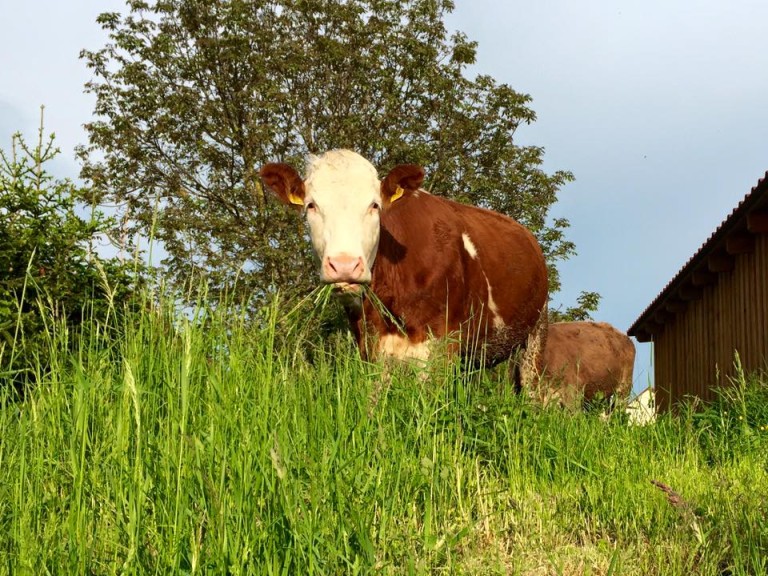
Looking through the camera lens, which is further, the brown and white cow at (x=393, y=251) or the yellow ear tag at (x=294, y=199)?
the yellow ear tag at (x=294, y=199)

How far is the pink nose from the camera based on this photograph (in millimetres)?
6152

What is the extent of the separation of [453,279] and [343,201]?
127 centimetres

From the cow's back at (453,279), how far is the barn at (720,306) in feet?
9.67

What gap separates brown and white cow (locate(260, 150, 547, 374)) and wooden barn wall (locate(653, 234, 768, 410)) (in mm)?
4596

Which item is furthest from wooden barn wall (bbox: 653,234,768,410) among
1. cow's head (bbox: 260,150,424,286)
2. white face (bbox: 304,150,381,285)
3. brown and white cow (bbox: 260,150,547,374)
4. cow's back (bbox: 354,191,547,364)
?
white face (bbox: 304,150,381,285)

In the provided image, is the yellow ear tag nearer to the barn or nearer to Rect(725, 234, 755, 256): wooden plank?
the barn

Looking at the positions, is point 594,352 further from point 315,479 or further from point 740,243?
point 315,479

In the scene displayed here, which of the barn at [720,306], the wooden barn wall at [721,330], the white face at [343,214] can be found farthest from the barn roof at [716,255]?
the white face at [343,214]

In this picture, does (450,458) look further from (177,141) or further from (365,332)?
(177,141)

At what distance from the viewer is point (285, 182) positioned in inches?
291

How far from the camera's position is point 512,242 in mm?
9602

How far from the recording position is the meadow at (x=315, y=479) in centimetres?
294

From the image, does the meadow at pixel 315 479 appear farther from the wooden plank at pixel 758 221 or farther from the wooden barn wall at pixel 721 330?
the wooden plank at pixel 758 221

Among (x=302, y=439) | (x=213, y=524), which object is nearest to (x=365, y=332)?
(x=302, y=439)
